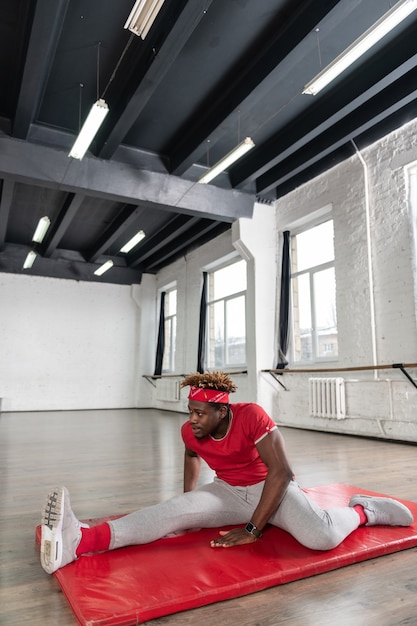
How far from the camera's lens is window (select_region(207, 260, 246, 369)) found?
28.4 feet

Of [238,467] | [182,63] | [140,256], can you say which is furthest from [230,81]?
[140,256]

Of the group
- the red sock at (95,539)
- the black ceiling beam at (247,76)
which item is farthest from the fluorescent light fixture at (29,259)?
the red sock at (95,539)

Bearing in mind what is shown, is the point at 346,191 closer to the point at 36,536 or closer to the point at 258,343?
the point at 258,343

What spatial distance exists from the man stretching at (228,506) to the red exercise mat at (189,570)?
0.15ft

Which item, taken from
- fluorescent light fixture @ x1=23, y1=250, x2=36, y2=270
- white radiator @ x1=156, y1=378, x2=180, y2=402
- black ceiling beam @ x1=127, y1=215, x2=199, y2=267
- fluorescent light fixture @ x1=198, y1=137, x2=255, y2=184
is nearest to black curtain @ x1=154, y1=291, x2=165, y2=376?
white radiator @ x1=156, y1=378, x2=180, y2=402

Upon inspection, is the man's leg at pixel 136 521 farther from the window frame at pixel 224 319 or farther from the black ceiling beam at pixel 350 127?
the window frame at pixel 224 319

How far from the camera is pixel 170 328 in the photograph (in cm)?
1155

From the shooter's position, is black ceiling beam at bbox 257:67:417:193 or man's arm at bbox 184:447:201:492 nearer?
man's arm at bbox 184:447:201:492

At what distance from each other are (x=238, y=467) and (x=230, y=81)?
176 inches

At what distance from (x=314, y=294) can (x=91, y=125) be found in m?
4.10

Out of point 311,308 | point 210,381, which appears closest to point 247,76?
point 311,308

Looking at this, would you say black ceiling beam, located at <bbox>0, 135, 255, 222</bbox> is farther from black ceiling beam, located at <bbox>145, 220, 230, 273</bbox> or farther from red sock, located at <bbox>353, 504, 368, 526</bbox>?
red sock, located at <bbox>353, 504, 368, 526</bbox>

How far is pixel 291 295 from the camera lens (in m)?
7.16

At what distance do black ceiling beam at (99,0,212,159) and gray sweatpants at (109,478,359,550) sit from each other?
145 inches
